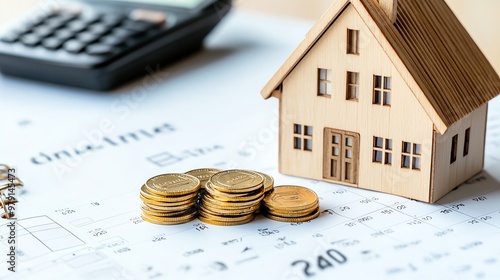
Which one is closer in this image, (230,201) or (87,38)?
(230,201)

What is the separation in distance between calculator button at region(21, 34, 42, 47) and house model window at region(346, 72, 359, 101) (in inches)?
20.7

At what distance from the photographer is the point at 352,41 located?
794 mm

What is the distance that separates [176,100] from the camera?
3.72ft

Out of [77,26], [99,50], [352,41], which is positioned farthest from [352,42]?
[77,26]

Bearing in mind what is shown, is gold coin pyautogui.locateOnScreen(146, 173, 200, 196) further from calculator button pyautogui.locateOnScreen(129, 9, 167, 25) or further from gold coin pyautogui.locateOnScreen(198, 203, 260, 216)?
calculator button pyautogui.locateOnScreen(129, 9, 167, 25)

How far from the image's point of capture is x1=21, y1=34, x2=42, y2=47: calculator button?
117 centimetres

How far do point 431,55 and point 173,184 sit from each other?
0.86 ft

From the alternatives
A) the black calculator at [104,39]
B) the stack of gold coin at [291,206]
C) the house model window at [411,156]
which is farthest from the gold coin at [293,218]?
the black calculator at [104,39]

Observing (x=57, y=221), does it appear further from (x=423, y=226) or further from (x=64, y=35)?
(x=64, y=35)

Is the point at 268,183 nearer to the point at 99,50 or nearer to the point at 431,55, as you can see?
the point at 431,55

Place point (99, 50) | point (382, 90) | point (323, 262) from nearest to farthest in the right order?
point (323, 262) < point (382, 90) < point (99, 50)

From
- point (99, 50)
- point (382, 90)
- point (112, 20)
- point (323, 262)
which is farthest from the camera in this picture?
point (112, 20)

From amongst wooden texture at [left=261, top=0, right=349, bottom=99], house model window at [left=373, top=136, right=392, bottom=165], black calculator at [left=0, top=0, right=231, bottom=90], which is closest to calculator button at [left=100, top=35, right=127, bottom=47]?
black calculator at [left=0, top=0, right=231, bottom=90]

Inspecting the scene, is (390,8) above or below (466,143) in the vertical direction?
above
